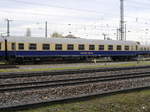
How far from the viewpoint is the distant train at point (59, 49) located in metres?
Answer: 28.1

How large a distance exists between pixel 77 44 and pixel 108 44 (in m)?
5.96

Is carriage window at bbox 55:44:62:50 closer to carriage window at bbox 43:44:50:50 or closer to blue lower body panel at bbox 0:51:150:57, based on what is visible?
blue lower body panel at bbox 0:51:150:57

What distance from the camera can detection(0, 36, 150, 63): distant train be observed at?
1108 inches

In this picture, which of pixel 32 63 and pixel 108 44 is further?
pixel 108 44

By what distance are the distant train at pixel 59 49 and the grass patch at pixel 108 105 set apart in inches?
831

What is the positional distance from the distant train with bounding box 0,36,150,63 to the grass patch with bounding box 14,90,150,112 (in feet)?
69.3

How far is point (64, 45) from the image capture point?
31.9 meters

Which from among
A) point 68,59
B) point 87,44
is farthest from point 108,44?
point 68,59

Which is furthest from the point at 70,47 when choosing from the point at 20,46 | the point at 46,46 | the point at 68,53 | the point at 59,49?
the point at 20,46

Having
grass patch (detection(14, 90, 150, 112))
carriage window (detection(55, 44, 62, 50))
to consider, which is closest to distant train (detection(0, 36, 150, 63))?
carriage window (detection(55, 44, 62, 50))

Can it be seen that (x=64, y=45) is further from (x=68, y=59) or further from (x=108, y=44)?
(x=108, y=44)

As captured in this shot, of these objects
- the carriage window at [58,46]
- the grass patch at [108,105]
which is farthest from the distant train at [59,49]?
the grass patch at [108,105]

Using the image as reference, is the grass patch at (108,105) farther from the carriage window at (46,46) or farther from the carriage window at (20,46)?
the carriage window at (46,46)

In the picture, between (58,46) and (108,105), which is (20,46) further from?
(108,105)
